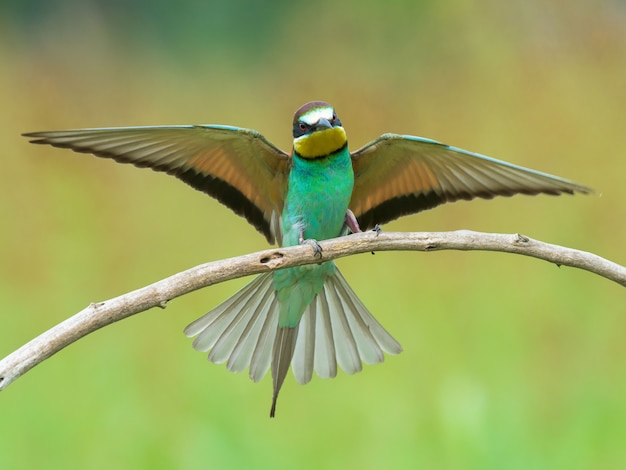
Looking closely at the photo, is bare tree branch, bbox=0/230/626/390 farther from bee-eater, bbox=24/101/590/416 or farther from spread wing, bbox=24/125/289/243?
spread wing, bbox=24/125/289/243

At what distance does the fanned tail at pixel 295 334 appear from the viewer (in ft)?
6.82

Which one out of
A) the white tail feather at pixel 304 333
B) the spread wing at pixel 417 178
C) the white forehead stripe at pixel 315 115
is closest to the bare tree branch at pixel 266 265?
the spread wing at pixel 417 178

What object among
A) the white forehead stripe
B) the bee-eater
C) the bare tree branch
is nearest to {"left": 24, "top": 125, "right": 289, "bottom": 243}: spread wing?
the bee-eater

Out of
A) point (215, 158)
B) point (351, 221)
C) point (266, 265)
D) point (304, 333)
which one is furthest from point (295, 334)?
point (266, 265)

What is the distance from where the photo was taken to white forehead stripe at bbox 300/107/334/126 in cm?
193

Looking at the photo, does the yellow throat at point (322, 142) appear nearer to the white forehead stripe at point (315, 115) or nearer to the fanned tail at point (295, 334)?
the white forehead stripe at point (315, 115)

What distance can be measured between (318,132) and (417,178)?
0.26m

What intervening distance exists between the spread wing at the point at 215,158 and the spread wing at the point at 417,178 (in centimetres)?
19

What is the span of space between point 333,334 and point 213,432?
1.70ft

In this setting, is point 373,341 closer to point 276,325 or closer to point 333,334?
point 333,334

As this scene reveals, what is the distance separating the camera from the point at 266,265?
1510 mm

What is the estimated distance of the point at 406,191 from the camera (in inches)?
81.7

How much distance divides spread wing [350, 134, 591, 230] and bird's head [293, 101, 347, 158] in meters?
0.08

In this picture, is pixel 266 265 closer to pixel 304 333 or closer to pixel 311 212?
pixel 311 212
